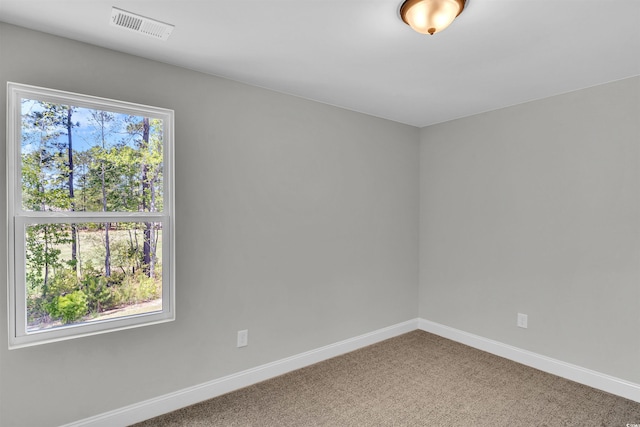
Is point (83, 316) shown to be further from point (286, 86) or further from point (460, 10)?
point (460, 10)

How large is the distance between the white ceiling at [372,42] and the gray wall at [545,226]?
0.35 meters

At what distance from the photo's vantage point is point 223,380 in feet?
8.55

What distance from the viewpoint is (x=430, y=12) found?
163cm

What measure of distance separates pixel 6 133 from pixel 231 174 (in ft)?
4.26

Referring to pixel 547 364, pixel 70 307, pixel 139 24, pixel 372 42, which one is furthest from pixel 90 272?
pixel 547 364

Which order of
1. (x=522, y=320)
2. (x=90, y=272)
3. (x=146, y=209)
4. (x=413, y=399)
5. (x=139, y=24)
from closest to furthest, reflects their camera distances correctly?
(x=139, y=24) < (x=90, y=272) < (x=146, y=209) < (x=413, y=399) < (x=522, y=320)

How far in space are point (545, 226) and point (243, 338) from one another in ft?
9.05

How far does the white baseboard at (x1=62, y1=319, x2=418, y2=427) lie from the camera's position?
2.18 m

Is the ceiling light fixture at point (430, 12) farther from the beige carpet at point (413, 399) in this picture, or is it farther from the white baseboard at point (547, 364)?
the white baseboard at point (547, 364)

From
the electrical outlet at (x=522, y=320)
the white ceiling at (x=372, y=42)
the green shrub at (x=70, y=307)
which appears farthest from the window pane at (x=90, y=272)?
the electrical outlet at (x=522, y=320)

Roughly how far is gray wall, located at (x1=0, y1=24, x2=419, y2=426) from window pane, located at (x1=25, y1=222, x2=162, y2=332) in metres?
0.15

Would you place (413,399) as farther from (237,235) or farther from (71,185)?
(71,185)

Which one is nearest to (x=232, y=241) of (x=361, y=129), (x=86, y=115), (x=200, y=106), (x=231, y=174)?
Answer: (x=231, y=174)

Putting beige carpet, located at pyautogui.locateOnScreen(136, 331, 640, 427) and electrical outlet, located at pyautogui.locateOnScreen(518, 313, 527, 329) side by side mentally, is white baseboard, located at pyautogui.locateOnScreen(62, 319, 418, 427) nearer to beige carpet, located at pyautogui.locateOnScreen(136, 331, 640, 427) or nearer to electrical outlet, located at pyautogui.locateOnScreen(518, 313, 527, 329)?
beige carpet, located at pyautogui.locateOnScreen(136, 331, 640, 427)
